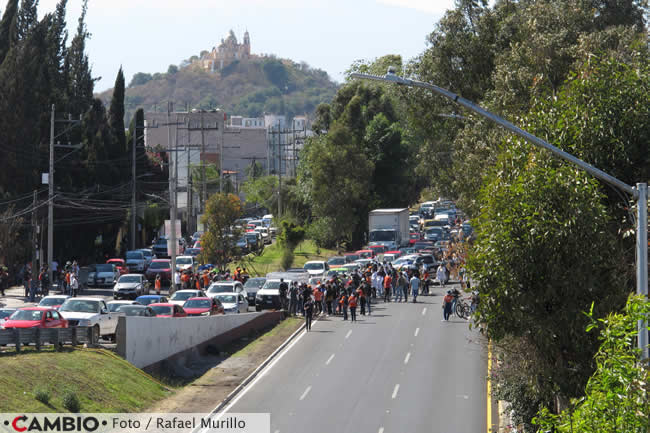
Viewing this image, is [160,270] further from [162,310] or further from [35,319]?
[35,319]

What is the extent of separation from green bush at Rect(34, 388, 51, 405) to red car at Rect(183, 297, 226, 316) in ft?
45.7

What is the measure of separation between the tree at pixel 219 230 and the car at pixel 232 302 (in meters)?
16.3

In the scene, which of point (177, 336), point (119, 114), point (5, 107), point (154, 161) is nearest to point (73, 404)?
point (177, 336)

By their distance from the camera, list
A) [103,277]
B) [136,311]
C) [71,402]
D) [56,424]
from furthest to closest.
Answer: [103,277] → [136,311] → [71,402] → [56,424]

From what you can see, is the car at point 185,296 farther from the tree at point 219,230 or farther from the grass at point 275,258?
the grass at point 275,258

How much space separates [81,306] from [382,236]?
38.1m

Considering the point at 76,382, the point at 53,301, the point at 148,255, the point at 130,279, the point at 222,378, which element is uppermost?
the point at 148,255

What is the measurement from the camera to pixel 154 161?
86562mm

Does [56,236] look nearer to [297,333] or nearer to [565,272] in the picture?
[297,333]

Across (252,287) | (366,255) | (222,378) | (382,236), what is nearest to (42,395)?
(222,378)

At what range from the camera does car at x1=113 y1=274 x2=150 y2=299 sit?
46500mm

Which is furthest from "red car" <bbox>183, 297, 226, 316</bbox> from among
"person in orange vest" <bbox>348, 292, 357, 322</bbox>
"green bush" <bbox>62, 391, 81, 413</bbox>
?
"green bush" <bbox>62, 391, 81, 413</bbox>

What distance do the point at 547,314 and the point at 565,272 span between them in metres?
0.85

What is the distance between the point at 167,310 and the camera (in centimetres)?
3441
